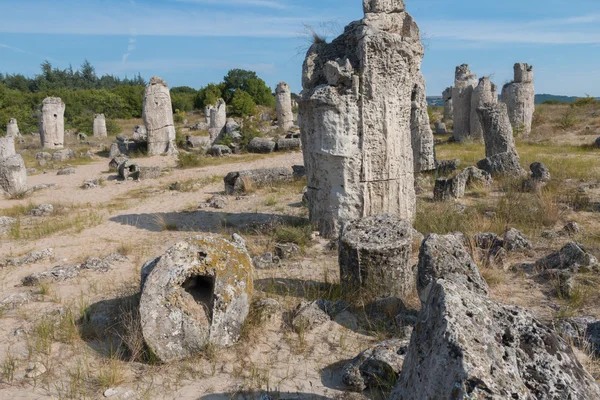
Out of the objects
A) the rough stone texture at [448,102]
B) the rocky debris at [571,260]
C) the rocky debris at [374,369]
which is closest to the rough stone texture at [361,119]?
the rocky debris at [571,260]

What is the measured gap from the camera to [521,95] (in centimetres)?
1841

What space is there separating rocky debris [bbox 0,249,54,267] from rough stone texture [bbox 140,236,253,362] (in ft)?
12.4

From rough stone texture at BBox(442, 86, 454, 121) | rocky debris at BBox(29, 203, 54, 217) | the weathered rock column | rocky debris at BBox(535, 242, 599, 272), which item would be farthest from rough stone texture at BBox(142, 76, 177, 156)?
rough stone texture at BBox(442, 86, 454, 121)

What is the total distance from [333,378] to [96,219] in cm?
700

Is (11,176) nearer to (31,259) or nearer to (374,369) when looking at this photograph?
(31,259)

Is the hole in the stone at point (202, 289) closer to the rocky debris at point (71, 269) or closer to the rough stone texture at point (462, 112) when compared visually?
the rocky debris at point (71, 269)

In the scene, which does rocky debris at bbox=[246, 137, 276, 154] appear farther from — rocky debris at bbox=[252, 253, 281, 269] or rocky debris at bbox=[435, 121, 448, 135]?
rocky debris at bbox=[252, 253, 281, 269]

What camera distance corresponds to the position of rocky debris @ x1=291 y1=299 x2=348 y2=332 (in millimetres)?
4070

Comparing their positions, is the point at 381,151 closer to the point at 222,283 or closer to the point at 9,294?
the point at 222,283

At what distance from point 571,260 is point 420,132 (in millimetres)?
6534

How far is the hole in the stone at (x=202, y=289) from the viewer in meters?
3.80

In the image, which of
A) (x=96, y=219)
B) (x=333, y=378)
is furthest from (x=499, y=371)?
(x=96, y=219)

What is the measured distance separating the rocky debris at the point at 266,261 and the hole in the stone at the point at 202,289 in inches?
65.3

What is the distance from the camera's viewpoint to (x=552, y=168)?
10820 mm
